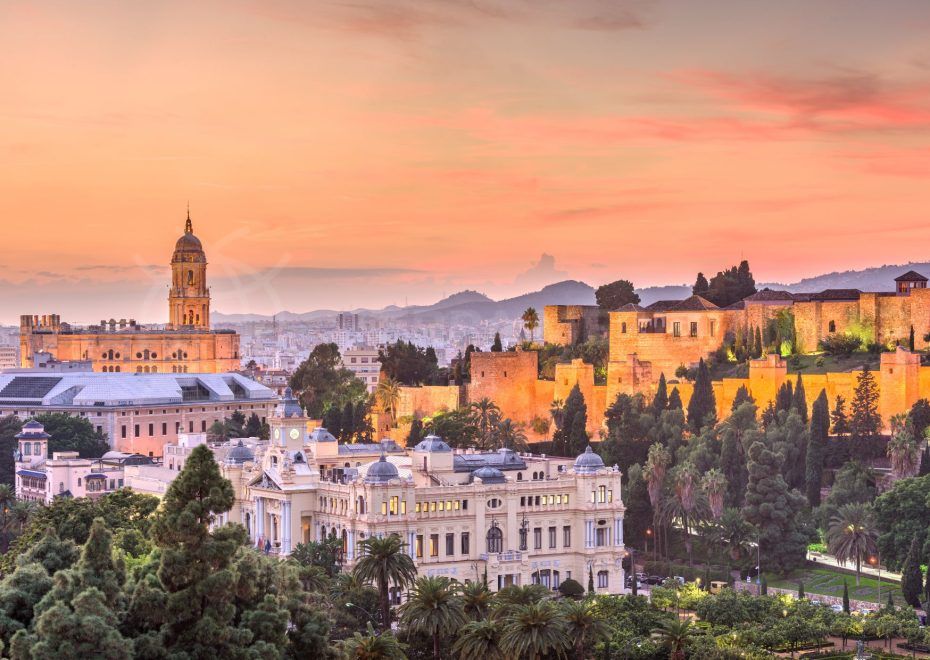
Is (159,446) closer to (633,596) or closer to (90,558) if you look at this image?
(633,596)

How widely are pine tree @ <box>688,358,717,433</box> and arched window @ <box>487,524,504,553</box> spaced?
19005 millimetres

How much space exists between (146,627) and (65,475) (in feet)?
168

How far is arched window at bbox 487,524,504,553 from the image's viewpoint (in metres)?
67.8

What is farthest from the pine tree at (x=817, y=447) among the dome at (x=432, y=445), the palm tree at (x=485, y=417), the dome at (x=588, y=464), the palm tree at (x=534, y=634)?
the palm tree at (x=534, y=634)

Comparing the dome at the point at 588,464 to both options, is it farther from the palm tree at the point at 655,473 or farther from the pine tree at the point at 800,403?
the pine tree at the point at 800,403

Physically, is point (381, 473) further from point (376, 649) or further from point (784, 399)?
point (784, 399)

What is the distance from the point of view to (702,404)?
85812 mm

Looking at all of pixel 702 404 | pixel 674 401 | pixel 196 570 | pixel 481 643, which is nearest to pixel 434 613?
pixel 481 643

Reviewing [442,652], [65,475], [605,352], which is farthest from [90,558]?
[605,352]

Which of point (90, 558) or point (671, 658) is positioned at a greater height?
Result: point (90, 558)

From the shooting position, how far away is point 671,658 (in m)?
49.1

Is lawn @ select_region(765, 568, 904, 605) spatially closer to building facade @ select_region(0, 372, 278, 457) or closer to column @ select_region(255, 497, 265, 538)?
column @ select_region(255, 497, 265, 538)

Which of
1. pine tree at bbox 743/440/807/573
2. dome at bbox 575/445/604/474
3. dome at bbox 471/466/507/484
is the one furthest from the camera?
dome at bbox 575/445/604/474

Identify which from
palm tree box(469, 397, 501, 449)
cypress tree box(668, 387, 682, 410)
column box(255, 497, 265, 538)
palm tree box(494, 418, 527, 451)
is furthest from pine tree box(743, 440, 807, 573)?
palm tree box(469, 397, 501, 449)
